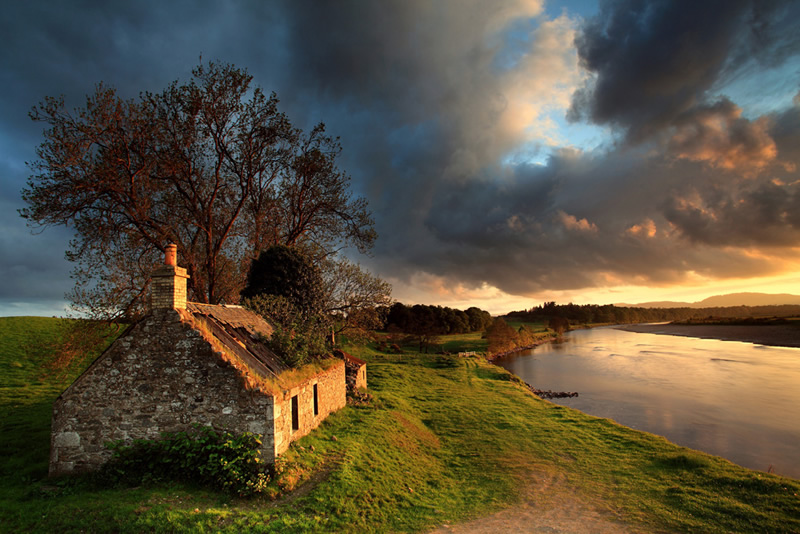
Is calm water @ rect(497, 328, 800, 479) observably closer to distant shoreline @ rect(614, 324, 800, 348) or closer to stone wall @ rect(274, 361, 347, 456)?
distant shoreline @ rect(614, 324, 800, 348)

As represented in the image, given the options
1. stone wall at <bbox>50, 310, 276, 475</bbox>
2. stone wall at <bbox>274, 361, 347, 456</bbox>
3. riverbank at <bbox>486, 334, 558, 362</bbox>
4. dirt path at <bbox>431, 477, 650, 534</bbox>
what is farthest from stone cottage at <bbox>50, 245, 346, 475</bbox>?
riverbank at <bbox>486, 334, 558, 362</bbox>

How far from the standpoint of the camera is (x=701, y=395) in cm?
3006

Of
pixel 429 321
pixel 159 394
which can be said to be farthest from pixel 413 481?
pixel 429 321

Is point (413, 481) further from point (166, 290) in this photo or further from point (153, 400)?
point (166, 290)

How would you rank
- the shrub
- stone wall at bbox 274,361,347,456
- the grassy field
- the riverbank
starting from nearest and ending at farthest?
the grassy field < the shrub < stone wall at bbox 274,361,347,456 < the riverbank

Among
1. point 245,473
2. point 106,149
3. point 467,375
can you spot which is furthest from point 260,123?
point 467,375

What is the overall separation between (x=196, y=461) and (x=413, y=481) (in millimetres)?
6505

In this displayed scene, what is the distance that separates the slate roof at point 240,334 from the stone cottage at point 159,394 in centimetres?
98

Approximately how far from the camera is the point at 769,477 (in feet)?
42.6

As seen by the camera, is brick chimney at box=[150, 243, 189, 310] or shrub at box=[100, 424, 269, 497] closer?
shrub at box=[100, 424, 269, 497]

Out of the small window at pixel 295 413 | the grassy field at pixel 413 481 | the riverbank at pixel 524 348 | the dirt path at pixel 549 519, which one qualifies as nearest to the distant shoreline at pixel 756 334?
the riverbank at pixel 524 348

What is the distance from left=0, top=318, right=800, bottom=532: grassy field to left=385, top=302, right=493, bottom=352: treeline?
38.6 metres

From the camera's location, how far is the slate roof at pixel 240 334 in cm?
1211

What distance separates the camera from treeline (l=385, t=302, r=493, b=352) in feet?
213
